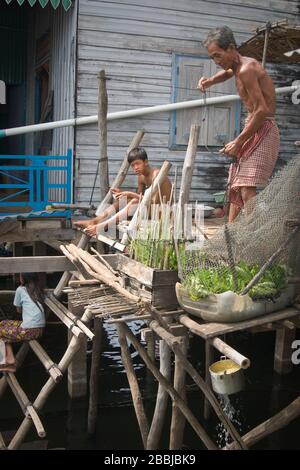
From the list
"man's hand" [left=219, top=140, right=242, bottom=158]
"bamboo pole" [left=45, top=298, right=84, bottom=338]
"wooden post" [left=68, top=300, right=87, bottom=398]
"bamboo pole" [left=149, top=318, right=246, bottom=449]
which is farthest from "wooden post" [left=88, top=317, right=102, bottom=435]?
"man's hand" [left=219, top=140, right=242, bottom=158]

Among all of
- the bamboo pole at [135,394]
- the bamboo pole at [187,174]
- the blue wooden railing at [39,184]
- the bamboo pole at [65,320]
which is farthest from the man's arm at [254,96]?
the blue wooden railing at [39,184]

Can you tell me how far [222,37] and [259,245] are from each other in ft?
5.87

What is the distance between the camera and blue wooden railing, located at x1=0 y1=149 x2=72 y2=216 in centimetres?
760

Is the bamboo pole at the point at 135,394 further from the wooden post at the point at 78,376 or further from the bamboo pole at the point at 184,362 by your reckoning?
the wooden post at the point at 78,376

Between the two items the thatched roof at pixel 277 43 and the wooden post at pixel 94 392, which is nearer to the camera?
the wooden post at pixel 94 392

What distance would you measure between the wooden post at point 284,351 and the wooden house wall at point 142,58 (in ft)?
9.80

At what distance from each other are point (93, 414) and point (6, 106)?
33.4 ft

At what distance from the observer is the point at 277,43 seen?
8.53 metres

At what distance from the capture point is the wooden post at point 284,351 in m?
8.13

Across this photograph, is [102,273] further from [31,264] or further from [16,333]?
[16,333]

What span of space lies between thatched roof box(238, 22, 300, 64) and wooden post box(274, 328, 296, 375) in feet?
13.9

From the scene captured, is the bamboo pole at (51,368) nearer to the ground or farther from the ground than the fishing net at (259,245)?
nearer to the ground

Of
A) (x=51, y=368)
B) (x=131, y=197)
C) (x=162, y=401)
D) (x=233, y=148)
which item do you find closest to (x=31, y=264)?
(x=51, y=368)
